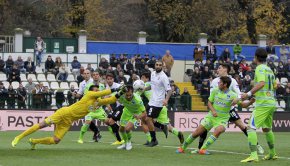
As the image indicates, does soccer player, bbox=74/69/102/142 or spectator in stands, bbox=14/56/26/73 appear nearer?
soccer player, bbox=74/69/102/142

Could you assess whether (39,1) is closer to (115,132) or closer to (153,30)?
(153,30)

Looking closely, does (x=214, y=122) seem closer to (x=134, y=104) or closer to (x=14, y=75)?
(x=134, y=104)

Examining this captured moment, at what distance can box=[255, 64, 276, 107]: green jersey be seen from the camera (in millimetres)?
16344

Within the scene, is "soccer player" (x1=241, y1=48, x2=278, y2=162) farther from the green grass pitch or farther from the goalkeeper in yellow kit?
the goalkeeper in yellow kit

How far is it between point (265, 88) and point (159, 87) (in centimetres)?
492

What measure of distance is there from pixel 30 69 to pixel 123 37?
116 ft

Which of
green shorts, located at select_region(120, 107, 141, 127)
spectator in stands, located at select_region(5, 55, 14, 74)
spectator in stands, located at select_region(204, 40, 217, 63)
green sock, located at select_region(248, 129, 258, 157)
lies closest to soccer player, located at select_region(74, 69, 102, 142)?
green shorts, located at select_region(120, 107, 141, 127)

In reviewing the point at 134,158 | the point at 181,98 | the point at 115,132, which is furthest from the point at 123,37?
the point at 134,158

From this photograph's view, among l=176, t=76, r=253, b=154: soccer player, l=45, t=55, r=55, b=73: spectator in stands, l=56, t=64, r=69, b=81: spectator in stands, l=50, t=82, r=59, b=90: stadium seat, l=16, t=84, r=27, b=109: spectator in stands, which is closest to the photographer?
l=176, t=76, r=253, b=154: soccer player

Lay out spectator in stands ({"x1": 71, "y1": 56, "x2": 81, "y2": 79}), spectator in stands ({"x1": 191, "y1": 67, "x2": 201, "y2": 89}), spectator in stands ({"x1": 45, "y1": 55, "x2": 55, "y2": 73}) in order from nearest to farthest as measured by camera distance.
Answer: spectator in stands ({"x1": 45, "y1": 55, "x2": 55, "y2": 73})
spectator in stands ({"x1": 71, "y1": 56, "x2": 81, "y2": 79})
spectator in stands ({"x1": 191, "y1": 67, "x2": 201, "y2": 89})

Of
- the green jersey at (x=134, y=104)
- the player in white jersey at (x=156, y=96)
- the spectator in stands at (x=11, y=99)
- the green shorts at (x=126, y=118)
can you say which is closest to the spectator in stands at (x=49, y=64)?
the spectator in stands at (x=11, y=99)

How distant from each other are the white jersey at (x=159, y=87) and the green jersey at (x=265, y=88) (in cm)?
469

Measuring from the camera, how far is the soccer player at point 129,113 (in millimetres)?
19922

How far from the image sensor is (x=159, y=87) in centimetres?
→ 2100
